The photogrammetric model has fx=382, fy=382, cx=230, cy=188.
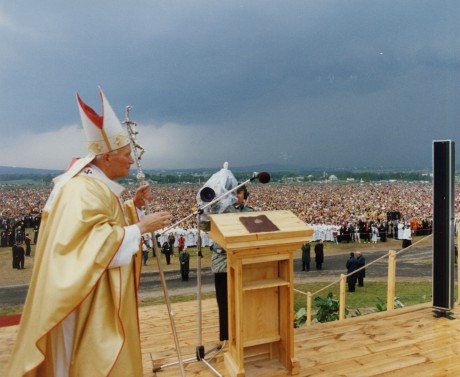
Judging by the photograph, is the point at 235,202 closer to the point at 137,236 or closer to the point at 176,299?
the point at 137,236

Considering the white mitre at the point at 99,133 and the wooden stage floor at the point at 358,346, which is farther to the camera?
the wooden stage floor at the point at 358,346

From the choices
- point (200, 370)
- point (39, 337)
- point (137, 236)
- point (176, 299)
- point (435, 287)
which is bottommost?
point (176, 299)

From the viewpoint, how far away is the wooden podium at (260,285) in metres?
2.38

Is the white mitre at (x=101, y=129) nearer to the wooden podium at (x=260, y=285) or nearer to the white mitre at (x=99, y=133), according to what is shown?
the white mitre at (x=99, y=133)

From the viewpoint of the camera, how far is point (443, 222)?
371 centimetres

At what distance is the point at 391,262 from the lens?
4.38 metres

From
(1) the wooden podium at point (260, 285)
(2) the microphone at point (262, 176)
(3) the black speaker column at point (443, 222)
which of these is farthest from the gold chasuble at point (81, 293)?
(3) the black speaker column at point (443, 222)

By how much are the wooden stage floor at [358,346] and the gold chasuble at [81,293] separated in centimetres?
101

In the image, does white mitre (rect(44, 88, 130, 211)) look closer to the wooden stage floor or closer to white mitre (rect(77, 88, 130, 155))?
white mitre (rect(77, 88, 130, 155))

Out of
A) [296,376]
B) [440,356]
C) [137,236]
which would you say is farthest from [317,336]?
[137,236]

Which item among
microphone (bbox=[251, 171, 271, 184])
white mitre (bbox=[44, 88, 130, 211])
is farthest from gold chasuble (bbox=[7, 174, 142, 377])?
microphone (bbox=[251, 171, 271, 184])

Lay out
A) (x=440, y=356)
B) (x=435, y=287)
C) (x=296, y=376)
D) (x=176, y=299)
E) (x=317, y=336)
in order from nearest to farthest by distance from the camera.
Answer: (x=296, y=376)
(x=440, y=356)
(x=317, y=336)
(x=435, y=287)
(x=176, y=299)

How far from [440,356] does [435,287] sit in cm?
111

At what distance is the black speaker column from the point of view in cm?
362
